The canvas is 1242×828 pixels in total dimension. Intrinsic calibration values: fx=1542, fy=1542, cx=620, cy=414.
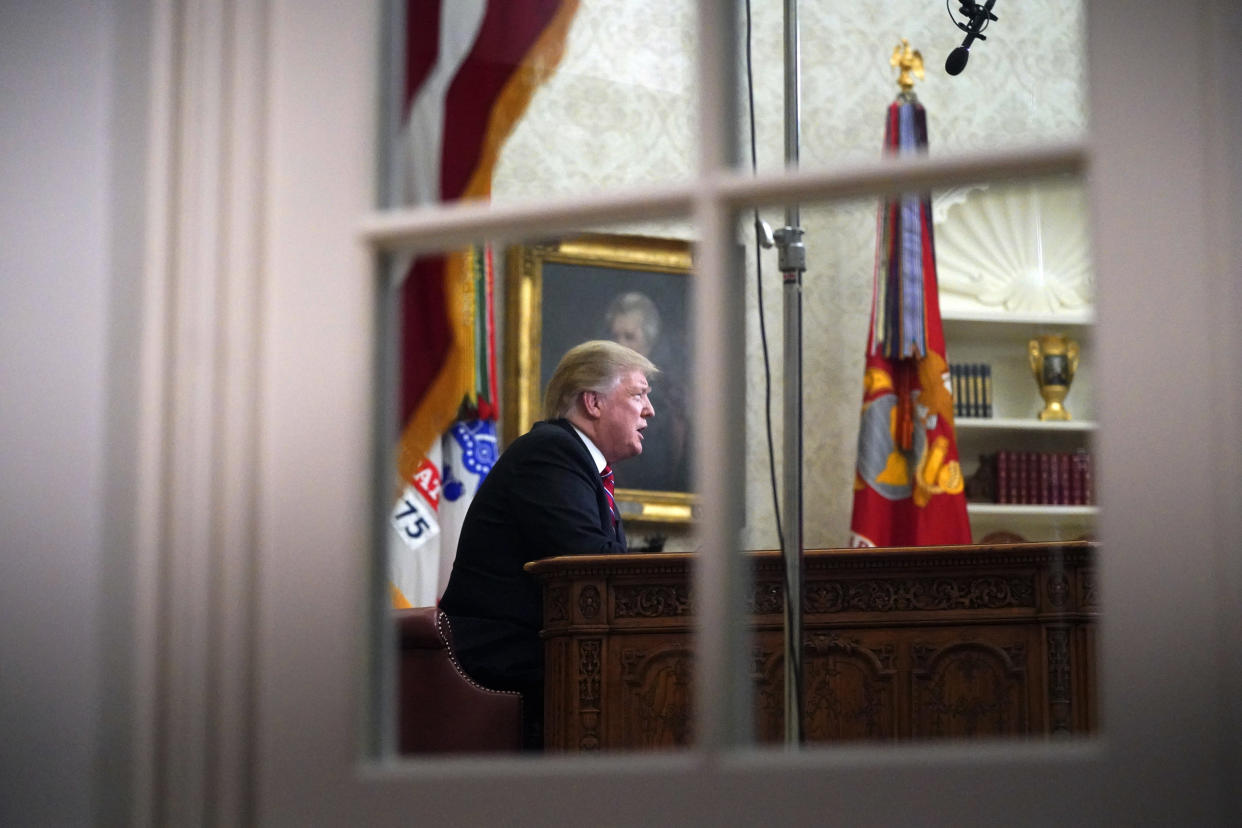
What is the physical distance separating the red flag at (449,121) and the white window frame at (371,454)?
11cm

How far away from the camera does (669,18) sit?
16.6ft

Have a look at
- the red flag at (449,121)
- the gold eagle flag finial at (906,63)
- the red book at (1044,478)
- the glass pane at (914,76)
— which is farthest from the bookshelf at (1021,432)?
the red flag at (449,121)

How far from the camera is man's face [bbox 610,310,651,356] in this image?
4.97 metres

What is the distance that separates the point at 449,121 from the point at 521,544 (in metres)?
1.84

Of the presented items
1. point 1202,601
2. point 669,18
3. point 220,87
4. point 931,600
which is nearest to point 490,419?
point 669,18

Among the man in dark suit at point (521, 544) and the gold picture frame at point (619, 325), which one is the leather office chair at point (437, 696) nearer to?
the man in dark suit at point (521, 544)

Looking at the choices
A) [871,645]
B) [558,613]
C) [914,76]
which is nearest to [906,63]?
[914,76]

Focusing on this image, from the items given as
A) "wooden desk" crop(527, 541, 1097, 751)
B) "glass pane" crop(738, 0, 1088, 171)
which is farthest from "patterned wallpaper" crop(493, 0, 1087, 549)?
"wooden desk" crop(527, 541, 1097, 751)

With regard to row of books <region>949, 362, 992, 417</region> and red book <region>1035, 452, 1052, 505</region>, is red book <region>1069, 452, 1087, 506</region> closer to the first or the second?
red book <region>1035, 452, 1052, 505</region>

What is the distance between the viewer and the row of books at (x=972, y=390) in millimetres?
5012

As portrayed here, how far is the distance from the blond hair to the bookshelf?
1826 mm

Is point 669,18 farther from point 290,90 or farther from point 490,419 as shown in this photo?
point 290,90

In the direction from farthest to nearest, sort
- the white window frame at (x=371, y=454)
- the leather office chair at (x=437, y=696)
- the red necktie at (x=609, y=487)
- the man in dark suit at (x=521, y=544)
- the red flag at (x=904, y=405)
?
1. the red flag at (x=904, y=405)
2. the red necktie at (x=609, y=487)
3. the man in dark suit at (x=521, y=544)
4. the leather office chair at (x=437, y=696)
5. the white window frame at (x=371, y=454)

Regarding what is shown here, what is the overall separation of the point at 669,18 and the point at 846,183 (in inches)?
167
